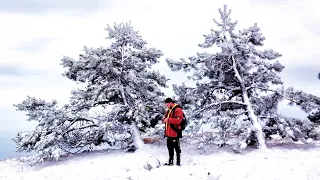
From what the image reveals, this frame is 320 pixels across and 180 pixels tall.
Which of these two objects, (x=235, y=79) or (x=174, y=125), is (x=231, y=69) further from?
(x=174, y=125)

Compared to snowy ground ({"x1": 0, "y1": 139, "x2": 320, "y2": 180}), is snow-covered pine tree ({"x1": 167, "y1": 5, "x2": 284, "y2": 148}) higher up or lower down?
higher up

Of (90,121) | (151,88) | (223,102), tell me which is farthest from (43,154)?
(223,102)

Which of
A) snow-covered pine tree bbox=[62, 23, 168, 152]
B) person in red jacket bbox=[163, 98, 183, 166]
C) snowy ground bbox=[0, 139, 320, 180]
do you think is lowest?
snowy ground bbox=[0, 139, 320, 180]

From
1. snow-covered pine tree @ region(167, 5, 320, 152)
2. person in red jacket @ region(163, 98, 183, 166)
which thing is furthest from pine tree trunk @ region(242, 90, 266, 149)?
person in red jacket @ region(163, 98, 183, 166)

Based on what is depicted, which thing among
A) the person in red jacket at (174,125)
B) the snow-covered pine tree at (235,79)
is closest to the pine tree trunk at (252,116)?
the snow-covered pine tree at (235,79)

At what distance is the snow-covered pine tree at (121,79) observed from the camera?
1825 cm

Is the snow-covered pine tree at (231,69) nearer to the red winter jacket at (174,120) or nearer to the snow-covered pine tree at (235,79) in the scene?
the snow-covered pine tree at (235,79)

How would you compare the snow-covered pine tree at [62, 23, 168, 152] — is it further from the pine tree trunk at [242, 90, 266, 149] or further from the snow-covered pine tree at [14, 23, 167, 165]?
the pine tree trunk at [242, 90, 266, 149]

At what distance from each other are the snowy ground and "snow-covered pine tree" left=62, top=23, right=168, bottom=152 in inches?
65.3

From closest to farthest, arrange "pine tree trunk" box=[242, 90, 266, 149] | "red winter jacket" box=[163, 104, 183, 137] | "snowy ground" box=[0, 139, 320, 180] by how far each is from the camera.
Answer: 1. "snowy ground" box=[0, 139, 320, 180]
2. "red winter jacket" box=[163, 104, 183, 137]
3. "pine tree trunk" box=[242, 90, 266, 149]

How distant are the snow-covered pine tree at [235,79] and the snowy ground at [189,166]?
1691 millimetres

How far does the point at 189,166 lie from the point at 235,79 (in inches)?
306

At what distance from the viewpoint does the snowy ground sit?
36.7 feet

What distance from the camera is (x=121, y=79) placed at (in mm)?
19141
